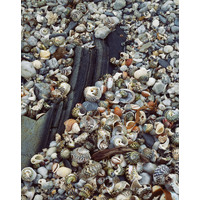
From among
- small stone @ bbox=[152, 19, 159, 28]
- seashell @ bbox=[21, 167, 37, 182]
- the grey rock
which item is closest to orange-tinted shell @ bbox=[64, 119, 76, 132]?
the grey rock

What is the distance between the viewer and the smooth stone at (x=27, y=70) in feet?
7.60

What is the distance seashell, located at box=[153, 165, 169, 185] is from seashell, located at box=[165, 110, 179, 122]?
1.41 ft

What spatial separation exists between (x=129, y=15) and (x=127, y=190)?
5.75 ft

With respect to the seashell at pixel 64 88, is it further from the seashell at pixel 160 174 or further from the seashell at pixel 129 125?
the seashell at pixel 160 174

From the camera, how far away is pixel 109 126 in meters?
2.17

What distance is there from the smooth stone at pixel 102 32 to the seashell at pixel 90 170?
126 cm

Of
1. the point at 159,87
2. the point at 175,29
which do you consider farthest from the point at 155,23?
the point at 159,87

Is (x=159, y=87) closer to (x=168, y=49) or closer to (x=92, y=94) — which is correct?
(x=168, y=49)

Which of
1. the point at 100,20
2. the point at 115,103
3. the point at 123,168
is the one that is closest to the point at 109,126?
the point at 115,103

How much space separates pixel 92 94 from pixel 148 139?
0.64 m

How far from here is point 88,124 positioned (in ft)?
7.06

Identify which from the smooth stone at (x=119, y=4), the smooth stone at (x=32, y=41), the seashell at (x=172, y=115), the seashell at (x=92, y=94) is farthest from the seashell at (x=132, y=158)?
the smooth stone at (x=119, y=4)

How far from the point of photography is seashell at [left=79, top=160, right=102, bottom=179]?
6.59 ft

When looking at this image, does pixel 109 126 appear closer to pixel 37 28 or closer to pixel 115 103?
pixel 115 103
